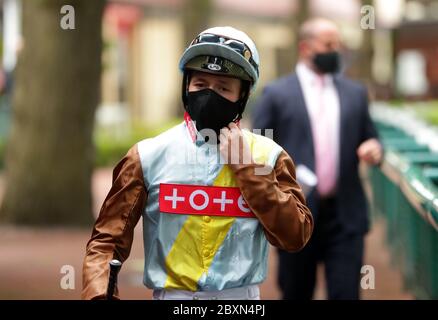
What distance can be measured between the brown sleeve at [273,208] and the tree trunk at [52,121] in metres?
8.39

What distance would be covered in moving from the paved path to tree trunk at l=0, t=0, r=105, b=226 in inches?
11.6

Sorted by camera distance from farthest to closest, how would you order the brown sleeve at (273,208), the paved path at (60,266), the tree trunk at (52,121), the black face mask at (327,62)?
1. the tree trunk at (52,121)
2. the paved path at (60,266)
3. the black face mask at (327,62)
4. the brown sleeve at (273,208)

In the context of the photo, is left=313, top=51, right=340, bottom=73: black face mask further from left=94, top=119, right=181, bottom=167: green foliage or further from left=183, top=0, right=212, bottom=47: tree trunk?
left=183, top=0, right=212, bottom=47: tree trunk

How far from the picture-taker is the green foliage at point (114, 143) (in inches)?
846

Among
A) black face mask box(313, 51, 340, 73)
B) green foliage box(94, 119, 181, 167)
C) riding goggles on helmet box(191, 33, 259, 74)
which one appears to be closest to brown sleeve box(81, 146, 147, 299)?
riding goggles on helmet box(191, 33, 259, 74)

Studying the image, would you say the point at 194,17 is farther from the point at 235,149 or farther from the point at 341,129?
the point at 235,149

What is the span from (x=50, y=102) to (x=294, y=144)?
19.9 ft

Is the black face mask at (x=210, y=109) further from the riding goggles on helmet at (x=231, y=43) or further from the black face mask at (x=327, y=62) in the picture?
the black face mask at (x=327, y=62)

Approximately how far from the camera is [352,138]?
6449mm

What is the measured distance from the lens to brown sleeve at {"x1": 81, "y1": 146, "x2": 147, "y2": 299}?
3742mm

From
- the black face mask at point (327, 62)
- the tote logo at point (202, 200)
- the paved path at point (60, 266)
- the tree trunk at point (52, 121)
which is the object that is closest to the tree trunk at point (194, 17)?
the paved path at point (60, 266)
